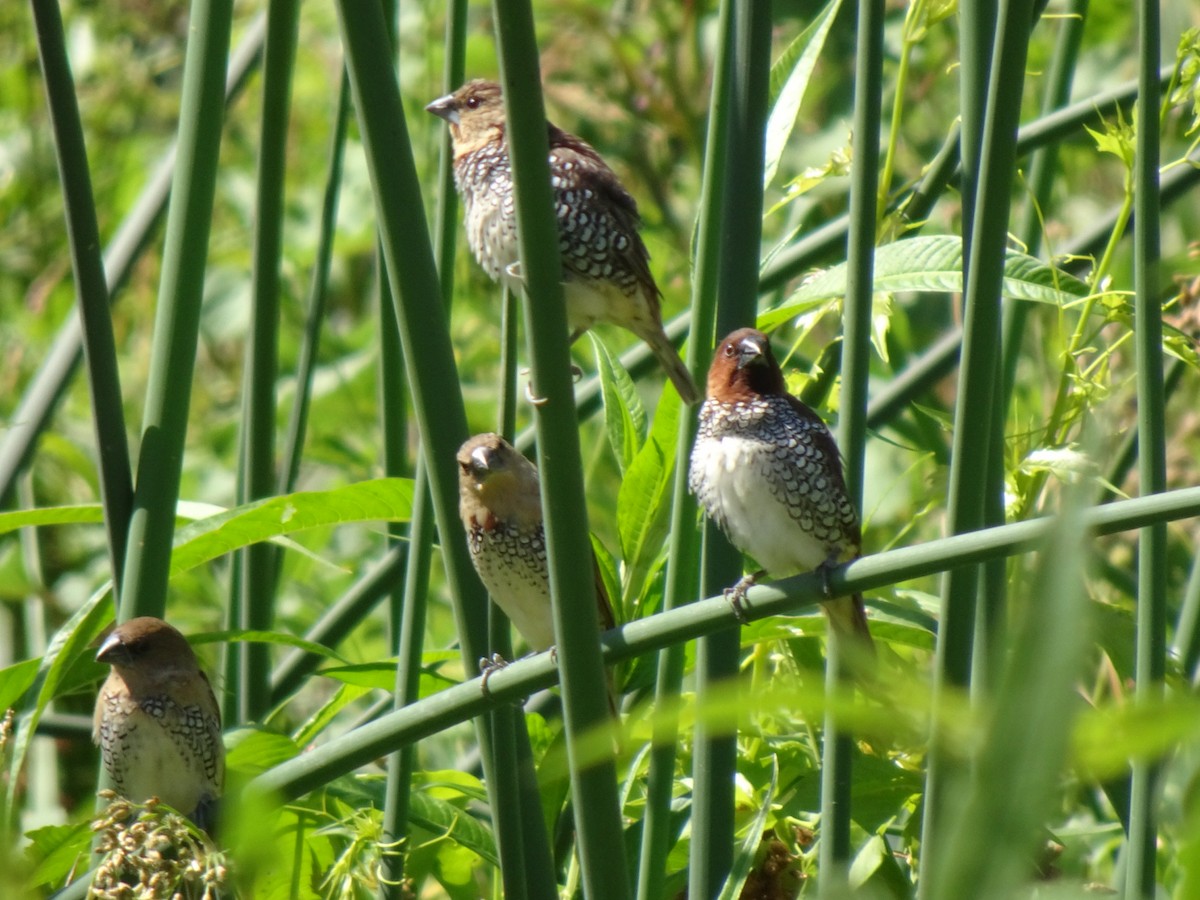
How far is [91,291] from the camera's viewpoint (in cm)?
202

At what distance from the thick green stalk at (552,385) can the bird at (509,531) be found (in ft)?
6.38

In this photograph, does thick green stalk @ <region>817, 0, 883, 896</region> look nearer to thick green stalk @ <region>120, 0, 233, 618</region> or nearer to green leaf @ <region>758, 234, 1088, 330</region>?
green leaf @ <region>758, 234, 1088, 330</region>

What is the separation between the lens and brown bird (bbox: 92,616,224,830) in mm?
3236

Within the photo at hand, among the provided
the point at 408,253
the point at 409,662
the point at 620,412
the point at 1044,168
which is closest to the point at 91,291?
the point at 408,253

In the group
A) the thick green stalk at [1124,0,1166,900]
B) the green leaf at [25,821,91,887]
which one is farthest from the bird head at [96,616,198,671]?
the thick green stalk at [1124,0,1166,900]

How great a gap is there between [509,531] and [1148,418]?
191 cm

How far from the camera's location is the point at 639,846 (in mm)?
2402

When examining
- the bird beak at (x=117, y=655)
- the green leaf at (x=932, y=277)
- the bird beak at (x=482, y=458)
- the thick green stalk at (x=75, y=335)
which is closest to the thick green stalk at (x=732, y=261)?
the green leaf at (x=932, y=277)

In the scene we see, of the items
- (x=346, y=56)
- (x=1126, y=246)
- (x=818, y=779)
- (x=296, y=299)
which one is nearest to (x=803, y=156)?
(x=1126, y=246)

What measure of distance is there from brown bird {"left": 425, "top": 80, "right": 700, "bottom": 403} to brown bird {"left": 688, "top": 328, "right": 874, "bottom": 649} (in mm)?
382

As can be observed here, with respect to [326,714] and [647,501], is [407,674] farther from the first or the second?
[647,501]

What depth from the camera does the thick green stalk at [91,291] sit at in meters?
2.01

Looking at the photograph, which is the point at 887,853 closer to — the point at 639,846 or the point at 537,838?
the point at 639,846

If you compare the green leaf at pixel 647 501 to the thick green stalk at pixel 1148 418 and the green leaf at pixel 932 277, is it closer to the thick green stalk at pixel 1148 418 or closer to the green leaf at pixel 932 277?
the green leaf at pixel 932 277
